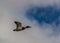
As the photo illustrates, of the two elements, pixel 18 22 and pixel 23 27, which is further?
pixel 23 27

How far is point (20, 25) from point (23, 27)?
396 centimetres

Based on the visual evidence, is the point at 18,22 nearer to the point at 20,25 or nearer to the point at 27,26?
the point at 20,25

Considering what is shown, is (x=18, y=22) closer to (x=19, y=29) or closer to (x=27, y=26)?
(x=19, y=29)

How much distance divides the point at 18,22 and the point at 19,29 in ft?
14.5

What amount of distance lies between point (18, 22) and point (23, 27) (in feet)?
25.3

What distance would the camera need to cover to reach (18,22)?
237 ft

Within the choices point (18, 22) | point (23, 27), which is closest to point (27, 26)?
point (23, 27)

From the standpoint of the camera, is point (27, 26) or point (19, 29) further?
point (27, 26)

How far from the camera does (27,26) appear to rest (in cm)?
8175

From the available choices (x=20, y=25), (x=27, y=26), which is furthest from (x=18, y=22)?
(x=27, y=26)

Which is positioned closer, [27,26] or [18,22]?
[18,22]

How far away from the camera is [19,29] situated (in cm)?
7650

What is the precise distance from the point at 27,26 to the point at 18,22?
9.62m

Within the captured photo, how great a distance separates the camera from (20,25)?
76062 millimetres
